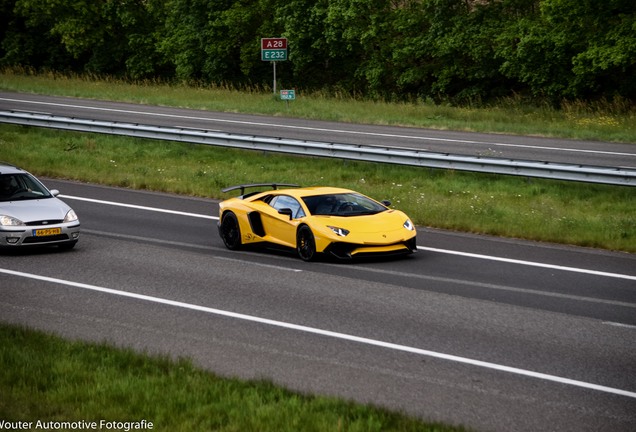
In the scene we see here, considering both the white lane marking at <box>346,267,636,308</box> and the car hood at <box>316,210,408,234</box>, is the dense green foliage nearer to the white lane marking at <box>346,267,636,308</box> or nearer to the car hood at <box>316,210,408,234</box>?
the car hood at <box>316,210,408,234</box>

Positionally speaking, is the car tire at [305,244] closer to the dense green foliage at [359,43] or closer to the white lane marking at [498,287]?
the white lane marking at [498,287]

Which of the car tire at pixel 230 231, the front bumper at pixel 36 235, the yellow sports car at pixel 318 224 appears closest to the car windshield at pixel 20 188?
the front bumper at pixel 36 235

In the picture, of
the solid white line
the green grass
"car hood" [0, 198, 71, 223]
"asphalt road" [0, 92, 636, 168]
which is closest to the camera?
the green grass

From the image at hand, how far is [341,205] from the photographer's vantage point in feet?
63.0

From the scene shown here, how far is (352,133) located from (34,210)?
762 inches

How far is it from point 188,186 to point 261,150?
142 inches

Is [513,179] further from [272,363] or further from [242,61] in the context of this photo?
[242,61]

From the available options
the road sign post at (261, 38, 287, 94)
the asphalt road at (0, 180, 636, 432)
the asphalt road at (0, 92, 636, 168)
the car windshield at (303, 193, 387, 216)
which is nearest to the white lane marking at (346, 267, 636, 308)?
the asphalt road at (0, 180, 636, 432)

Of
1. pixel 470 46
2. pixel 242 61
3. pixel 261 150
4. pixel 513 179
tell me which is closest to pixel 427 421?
pixel 513 179

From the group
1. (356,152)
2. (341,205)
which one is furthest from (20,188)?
(356,152)

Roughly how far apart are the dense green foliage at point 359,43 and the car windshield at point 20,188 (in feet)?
88.8

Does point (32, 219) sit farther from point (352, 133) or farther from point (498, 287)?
point (352, 133)

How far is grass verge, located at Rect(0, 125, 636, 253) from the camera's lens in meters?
21.8

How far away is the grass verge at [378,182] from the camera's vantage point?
2184cm
